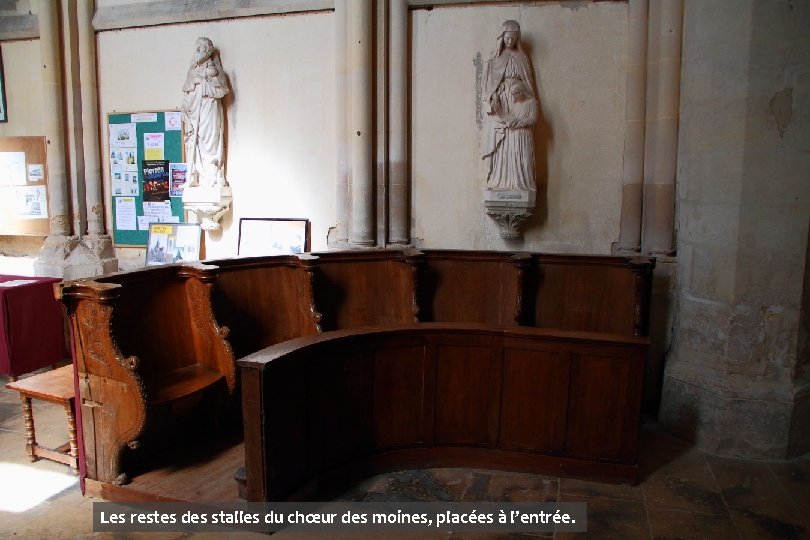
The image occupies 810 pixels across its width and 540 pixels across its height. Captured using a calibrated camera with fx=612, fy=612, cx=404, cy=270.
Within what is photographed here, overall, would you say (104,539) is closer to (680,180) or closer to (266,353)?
(266,353)

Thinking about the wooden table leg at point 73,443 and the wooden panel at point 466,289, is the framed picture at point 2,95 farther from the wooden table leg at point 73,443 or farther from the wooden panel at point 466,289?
the wooden panel at point 466,289

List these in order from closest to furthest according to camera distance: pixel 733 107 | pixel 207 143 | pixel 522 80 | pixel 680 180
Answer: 1. pixel 733 107
2. pixel 680 180
3. pixel 522 80
4. pixel 207 143

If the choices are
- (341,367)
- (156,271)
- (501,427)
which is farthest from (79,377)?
(501,427)

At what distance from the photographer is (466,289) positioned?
4367mm

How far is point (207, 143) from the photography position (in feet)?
18.3

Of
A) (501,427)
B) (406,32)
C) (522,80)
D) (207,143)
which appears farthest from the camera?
(207,143)

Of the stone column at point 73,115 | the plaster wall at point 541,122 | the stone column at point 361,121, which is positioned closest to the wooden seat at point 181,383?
the stone column at point 361,121

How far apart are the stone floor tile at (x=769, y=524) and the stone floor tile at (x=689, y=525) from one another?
5cm

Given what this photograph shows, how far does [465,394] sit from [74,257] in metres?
4.59

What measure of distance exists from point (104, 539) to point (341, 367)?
1.29m

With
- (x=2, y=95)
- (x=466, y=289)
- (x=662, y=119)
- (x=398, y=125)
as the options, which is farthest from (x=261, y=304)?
(x=2, y=95)

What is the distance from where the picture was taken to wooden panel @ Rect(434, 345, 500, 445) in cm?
335

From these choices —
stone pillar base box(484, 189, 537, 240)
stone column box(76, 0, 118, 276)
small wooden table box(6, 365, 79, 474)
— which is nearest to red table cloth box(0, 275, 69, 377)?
stone column box(76, 0, 118, 276)

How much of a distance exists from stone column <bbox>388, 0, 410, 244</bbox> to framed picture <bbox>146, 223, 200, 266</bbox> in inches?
77.7
